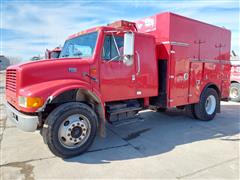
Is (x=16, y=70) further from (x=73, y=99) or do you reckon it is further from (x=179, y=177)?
(x=179, y=177)

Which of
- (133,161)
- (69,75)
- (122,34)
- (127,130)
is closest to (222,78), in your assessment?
(127,130)

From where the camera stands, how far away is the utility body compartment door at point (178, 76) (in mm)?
5582

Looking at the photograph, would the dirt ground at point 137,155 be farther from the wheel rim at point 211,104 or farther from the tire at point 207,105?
the wheel rim at point 211,104

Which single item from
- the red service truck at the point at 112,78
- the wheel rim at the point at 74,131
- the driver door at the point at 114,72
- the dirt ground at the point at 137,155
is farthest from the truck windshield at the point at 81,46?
the dirt ground at the point at 137,155

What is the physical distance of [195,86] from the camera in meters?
6.35

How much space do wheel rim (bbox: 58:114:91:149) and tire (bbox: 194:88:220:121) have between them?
153 inches

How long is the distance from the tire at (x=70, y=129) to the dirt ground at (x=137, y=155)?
0.64 feet

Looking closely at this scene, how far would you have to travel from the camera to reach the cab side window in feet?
14.7

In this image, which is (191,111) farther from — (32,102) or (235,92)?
(235,92)

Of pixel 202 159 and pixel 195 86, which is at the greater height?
pixel 195 86

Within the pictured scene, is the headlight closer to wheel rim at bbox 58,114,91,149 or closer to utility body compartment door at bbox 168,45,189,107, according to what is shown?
wheel rim at bbox 58,114,91,149

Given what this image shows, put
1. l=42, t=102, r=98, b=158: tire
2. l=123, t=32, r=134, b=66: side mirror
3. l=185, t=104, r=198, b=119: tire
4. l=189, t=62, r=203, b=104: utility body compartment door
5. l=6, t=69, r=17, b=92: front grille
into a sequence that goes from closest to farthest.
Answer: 1. l=42, t=102, r=98, b=158: tire
2. l=6, t=69, r=17, b=92: front grille
3. l=123, t=32, r=134, b=66: side mirror
4. l=189, t=62, r=203, b=104: utility body compartment door
5. l=185, t=104, r=198, b=119: tire

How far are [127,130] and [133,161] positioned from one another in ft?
6.15

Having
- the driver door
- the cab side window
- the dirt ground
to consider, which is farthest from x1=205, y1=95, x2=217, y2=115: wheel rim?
the cab side window
